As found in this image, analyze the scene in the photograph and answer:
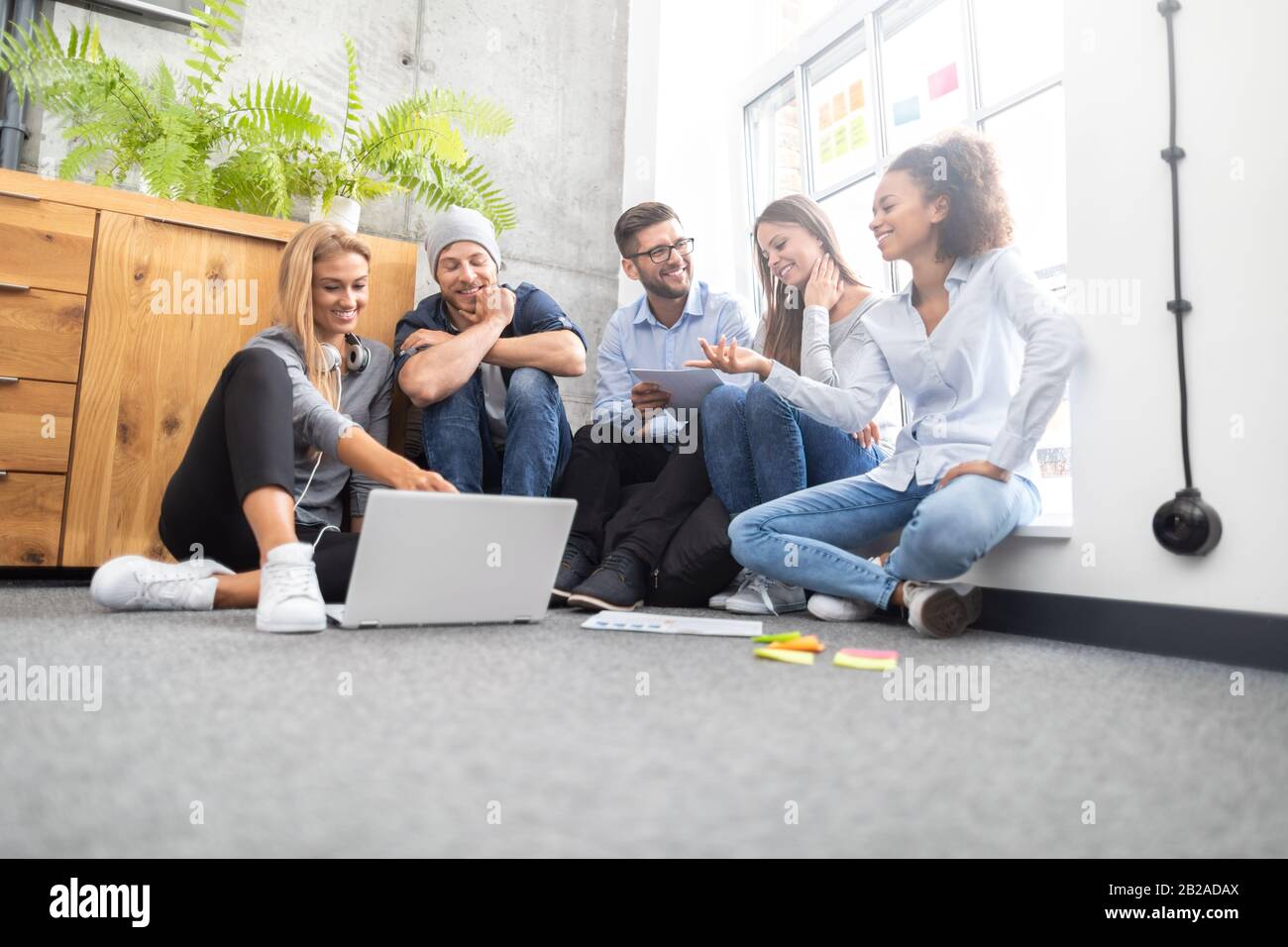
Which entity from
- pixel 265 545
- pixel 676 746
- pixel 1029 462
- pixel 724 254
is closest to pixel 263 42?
pixel 724 254

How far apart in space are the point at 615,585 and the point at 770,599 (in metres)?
0.32

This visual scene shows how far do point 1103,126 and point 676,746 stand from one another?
1.36 metres

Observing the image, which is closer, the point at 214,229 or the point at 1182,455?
the point at 1182,455

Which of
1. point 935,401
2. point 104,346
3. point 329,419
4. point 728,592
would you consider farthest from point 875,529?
point 104,346

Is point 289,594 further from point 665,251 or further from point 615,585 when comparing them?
point 665,251

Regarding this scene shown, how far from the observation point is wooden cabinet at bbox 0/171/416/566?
1.98 meters

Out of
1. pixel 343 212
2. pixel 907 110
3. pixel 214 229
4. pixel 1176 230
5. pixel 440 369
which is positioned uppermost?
pixel 907 110

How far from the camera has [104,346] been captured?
2061 mm

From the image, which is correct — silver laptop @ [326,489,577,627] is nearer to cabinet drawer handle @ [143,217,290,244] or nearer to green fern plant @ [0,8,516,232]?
cabinet drawer handle @ [143,217,290,244]

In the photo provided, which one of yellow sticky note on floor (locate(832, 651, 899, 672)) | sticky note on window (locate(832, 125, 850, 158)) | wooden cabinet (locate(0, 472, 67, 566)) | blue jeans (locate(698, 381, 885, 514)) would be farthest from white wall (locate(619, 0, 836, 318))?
yellow sticky note on floor (locate(832, 651, 899, 672))

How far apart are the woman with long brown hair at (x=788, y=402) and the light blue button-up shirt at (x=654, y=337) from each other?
22 cm

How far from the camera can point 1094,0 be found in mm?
1537

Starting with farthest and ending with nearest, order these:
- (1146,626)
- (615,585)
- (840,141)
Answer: (840,141), (615,585), (1146,626)
